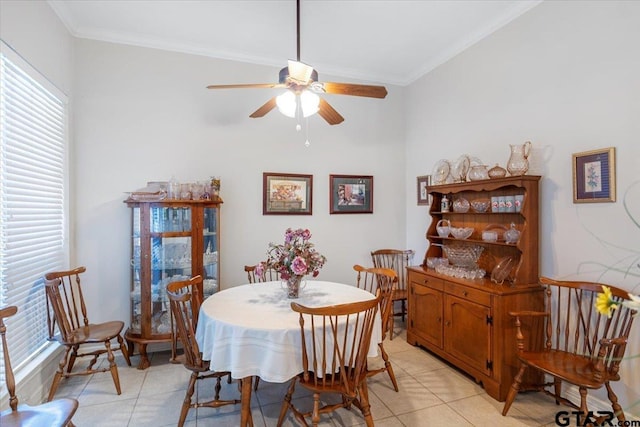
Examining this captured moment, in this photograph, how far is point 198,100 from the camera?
3.59 meters

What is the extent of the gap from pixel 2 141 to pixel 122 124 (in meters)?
1.26

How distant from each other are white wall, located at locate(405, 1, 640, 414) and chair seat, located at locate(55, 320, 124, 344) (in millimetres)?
3491

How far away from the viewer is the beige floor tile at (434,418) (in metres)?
2.26

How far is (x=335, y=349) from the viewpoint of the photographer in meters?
1.81

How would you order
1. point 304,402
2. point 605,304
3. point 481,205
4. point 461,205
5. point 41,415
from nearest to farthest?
point 605,304 → point 41,415 → point 304,402 → point 481,205 → point 461,205

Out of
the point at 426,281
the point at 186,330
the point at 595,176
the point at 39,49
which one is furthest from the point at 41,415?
the point at 595,176

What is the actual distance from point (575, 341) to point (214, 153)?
3.60m

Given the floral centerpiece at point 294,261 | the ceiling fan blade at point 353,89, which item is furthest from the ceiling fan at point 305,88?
the floral centerpiece at point 294,261

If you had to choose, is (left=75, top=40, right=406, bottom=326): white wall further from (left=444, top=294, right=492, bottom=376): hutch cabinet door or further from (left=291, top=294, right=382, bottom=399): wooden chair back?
(left=291, top=294, right=382, bottom=399): wooden chair back

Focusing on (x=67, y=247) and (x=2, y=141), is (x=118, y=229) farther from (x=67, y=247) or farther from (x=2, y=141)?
(x=2, y=141)

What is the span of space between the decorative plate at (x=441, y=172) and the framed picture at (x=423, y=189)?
0.38 m

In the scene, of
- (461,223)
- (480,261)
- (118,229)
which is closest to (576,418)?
(480,261)

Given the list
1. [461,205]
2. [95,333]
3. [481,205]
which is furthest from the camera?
[461,205]

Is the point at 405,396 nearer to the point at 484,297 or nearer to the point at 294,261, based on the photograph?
the point at 484,297
